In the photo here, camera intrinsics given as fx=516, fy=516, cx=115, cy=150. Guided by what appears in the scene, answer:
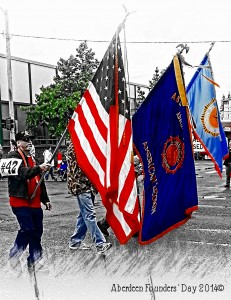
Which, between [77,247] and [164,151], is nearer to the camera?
[164,151]

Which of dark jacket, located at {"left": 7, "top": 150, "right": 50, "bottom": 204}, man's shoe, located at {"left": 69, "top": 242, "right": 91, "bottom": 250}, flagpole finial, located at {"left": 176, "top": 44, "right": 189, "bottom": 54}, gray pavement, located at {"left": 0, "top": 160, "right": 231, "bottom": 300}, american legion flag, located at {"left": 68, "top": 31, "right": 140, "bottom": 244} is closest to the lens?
gray pavement, located at {"left": 0, "top": 160, "right": 231, "bottom": 300}

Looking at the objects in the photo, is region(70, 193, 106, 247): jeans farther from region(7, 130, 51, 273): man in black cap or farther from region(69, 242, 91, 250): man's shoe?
region(7, 130, 51, 273): man in black cap

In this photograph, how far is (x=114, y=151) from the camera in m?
5.12

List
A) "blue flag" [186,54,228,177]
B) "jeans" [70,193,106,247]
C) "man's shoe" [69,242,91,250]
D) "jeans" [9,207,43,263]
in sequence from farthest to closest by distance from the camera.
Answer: "blue flag" [186,54,228,177] → "man's shoe" [69,242,91,250] → "jeans" [70,193,106,247] → "jeans" [9,207,43,263]

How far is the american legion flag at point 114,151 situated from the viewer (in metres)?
5.11

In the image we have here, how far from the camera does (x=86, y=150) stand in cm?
535

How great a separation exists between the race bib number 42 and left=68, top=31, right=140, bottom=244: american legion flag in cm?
89

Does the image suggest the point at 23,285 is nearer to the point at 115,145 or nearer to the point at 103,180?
the point at 103,180

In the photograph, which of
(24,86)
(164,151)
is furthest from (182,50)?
(24,86)

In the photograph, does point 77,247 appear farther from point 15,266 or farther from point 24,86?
point 24,86

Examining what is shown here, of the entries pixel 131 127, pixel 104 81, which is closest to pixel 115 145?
pixel 131 127

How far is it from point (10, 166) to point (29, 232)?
2.66 ft

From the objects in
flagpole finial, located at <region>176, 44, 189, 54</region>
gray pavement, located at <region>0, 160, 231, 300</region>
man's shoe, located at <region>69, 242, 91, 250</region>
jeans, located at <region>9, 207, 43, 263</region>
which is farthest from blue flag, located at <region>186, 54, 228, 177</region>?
jeans, located at <region>9, 207, 43, 263</region>

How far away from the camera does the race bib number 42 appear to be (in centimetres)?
579
